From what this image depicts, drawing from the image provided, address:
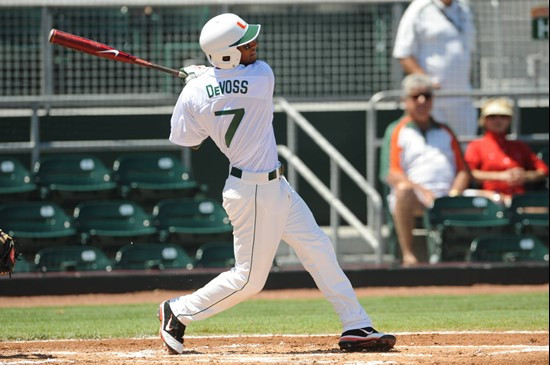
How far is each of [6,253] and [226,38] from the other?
1.79m

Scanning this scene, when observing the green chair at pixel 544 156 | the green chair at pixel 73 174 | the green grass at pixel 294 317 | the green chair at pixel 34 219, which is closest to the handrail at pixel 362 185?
the green grass at pixel 294 317

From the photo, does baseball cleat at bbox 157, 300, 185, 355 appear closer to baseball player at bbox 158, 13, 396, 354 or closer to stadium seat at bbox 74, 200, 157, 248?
baseball player at bbox 158, 13, 396, 354

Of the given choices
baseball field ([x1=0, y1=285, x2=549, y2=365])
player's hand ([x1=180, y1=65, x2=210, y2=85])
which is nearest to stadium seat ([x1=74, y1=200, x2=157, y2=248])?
baseball field ([x1=0, y1=285, x2=549, y2=365])

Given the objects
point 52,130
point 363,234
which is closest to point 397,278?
point 363,234

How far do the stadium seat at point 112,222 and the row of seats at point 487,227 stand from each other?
2.74 m

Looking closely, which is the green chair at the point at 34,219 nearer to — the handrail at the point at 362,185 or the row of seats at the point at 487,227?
the handrail at the point at 362,185

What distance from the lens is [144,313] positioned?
892 cm

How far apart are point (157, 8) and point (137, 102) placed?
3.52 feet

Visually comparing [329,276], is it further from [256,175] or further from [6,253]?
[6,253]

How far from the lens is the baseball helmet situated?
6.19 meters

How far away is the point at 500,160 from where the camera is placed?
10977mm

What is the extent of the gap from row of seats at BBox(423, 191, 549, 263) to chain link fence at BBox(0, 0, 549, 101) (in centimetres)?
176

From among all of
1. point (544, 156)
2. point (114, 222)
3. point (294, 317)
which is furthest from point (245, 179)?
point (544, 156)

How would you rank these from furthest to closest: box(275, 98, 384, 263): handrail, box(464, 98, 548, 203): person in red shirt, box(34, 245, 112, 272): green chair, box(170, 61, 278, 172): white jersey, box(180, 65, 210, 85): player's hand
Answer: box(464, 98, 548, 203): person in red shirt → box(275, 98, 384, 263): handrail → box(34, 245, 112, 272): green chair → box(180, 65, 210, 85): player's hand → box(170, 61, 278, 172): white jersey
